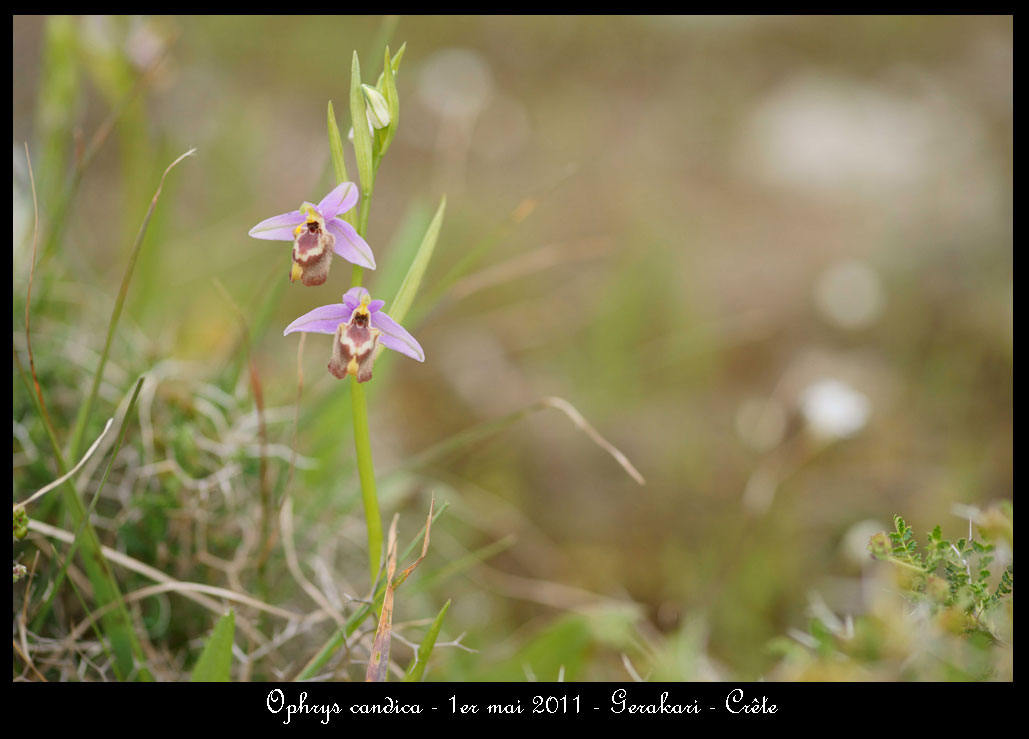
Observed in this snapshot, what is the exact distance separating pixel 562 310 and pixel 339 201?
1.96 metres

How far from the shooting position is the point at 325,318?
1011 millimetres

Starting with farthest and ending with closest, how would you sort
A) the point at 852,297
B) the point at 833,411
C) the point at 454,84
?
1. the point at 454,84
2. the point at 852,297
3. the point at 833,411

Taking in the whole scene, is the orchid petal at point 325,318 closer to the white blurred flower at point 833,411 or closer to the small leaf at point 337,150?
the small leaf at point 337,150

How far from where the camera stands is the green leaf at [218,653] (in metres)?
1.07

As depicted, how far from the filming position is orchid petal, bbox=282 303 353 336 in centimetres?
100

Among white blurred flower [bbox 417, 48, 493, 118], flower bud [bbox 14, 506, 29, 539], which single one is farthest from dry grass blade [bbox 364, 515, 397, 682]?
white blurred flower [bbox 417, 48, 493, 118]

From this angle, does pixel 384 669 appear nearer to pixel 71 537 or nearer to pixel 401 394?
pixel 71 537

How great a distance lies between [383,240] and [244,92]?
43.9 inches

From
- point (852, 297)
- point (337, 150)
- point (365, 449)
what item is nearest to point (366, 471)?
point (365, 449)

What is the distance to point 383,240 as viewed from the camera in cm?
295

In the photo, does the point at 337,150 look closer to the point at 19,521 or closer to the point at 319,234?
the point at 319,234

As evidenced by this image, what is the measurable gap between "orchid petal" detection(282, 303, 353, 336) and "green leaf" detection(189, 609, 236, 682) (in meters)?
0.44
